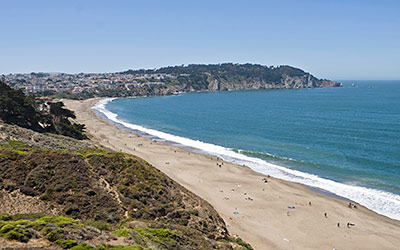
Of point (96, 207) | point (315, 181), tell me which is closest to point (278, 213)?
point (315, 181)

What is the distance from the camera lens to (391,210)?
29.6m

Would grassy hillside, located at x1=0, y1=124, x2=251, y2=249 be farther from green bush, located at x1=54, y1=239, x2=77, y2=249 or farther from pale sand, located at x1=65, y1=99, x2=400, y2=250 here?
pale sand, located at x1=65, y1=99, x2=400, y2=250

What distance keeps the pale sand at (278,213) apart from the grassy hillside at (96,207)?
21.1 feet

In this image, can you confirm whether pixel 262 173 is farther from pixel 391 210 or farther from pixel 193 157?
pixel 391 210

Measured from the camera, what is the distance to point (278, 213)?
2914cm

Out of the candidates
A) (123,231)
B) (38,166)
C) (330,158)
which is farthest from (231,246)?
(330,158)

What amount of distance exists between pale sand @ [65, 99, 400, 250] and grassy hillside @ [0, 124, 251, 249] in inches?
254

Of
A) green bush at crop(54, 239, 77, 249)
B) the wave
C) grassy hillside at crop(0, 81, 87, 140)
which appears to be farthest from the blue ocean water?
green bush at crop(54, 239, 77, 249)

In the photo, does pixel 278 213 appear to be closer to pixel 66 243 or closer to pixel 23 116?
pixel 66 243

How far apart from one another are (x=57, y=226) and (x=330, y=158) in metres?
42.1

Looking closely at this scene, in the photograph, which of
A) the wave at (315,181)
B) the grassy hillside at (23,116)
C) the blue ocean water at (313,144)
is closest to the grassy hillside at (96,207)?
the wave at (315,181)

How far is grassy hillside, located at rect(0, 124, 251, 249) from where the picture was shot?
12.7 m

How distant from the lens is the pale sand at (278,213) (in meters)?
24.3

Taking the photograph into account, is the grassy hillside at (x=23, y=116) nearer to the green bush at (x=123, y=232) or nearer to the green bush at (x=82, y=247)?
the green bush at (x=123, y=232)
